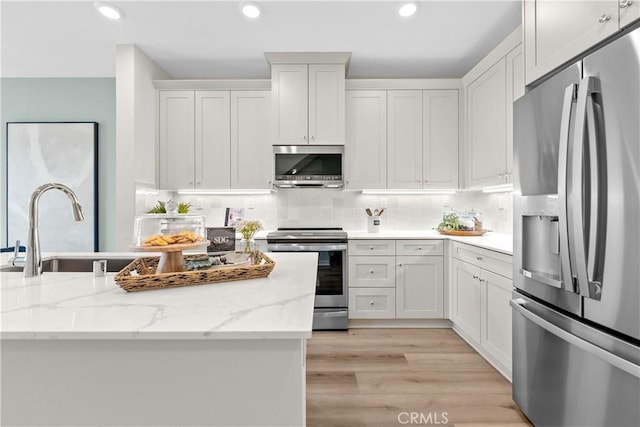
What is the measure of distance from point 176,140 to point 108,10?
127cm

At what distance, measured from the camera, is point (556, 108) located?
151 cm

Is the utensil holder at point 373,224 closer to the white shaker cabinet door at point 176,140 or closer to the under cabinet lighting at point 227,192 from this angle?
the under cabinet lighting at point 227,192

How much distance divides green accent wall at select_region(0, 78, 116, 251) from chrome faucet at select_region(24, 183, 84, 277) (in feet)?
8.90

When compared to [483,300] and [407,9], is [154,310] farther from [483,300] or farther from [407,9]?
[407,9]

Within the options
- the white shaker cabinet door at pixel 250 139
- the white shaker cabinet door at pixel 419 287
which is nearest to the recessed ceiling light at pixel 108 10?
the white shaker cabinet door at pixel 250 139

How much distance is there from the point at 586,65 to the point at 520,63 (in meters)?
1.32

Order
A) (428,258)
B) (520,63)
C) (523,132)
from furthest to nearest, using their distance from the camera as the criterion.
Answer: (428,258) < (520,63) < (523,132)

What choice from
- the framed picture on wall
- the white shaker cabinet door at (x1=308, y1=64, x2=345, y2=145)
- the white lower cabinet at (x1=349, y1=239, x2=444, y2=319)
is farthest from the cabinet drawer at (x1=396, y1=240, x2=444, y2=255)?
the framed picture on wall

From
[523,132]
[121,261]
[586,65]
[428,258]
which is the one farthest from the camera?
[428,258]

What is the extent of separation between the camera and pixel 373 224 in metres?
3.76

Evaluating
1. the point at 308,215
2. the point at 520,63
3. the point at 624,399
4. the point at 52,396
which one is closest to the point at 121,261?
the point at 52,396

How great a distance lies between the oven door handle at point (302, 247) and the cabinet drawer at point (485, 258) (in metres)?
1.03

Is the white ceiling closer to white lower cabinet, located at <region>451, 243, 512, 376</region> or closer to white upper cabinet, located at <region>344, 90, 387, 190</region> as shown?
white upper cabinet, located at <region>344, 90, 387, 190</region>

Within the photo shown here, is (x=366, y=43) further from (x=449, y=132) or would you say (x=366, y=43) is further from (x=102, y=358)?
(x=102, y=358)
